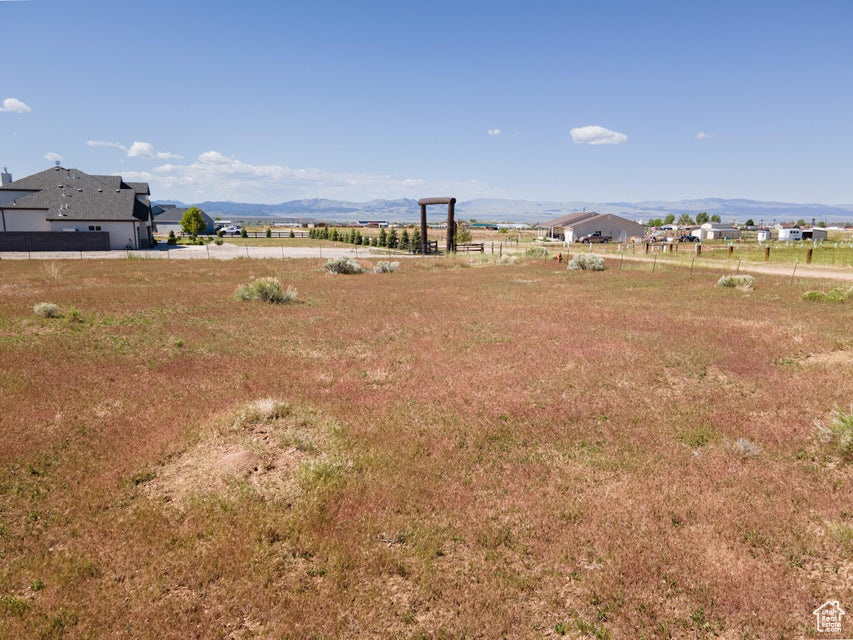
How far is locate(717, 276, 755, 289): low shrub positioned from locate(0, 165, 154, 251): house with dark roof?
56.1 meters

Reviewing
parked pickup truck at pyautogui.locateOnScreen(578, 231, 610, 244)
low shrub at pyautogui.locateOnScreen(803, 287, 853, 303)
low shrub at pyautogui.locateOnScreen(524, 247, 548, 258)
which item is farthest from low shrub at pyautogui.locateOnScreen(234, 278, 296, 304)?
parked pickup truck at pyautogui.locateOnScreen(578, 231, 610, 244)

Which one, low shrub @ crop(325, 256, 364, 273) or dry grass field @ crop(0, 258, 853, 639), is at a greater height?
low shrub @ crop(325, 256, 364, 273)

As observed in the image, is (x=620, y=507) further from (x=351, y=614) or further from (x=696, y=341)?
(x=696, y=341)

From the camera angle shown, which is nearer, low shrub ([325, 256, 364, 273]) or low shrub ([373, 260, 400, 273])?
low shrub ([325, 256, 364, 273])

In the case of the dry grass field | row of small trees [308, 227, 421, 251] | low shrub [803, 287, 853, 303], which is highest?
row of small trees [308, 227, 421, 251]

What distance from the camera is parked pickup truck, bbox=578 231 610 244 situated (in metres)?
85.6

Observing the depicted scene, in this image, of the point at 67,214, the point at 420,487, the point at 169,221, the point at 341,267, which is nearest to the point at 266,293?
the point at 341,267

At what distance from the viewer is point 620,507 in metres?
6.47

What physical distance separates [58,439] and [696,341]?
52.3 ft

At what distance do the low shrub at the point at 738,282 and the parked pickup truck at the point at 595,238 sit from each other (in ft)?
196

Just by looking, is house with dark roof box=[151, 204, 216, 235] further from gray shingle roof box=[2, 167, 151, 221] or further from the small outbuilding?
the small outbuilding

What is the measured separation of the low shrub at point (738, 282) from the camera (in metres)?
25.8

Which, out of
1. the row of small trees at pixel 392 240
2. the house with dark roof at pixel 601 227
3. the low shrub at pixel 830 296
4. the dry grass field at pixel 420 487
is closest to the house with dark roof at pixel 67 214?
the row of small trees at pixel 392 240

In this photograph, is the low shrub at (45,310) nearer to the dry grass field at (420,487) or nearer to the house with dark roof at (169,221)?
the dry grass field at (420,487)
